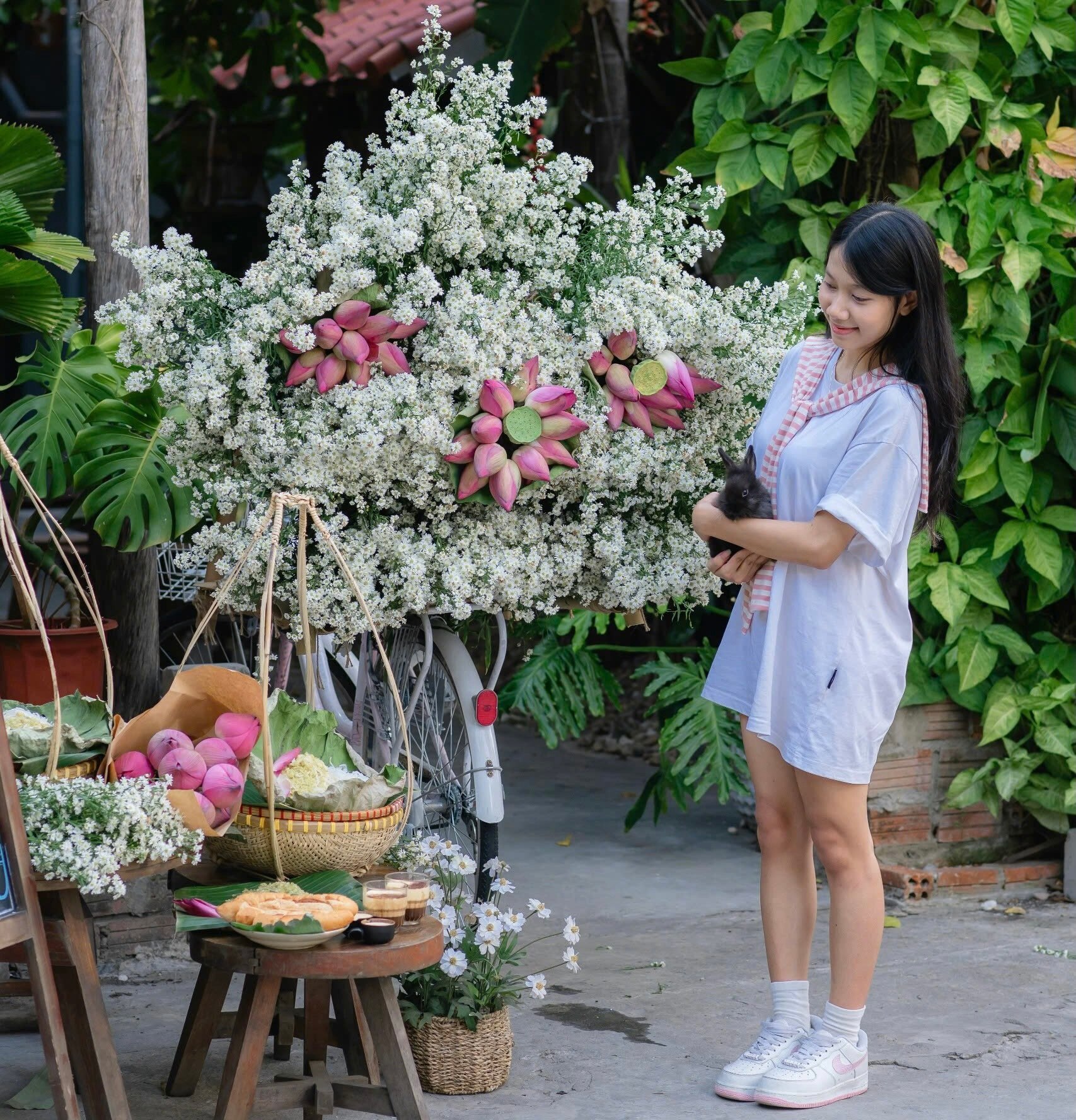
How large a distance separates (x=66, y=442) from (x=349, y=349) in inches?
56.7

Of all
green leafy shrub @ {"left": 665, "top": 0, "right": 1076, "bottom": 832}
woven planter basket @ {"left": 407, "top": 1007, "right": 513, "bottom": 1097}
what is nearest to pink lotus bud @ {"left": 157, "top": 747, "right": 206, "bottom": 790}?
woven planter basket @ {"left": 407, "top": 1007, "right": 513, "bottom": 1097}

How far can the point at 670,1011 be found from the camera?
3561mm

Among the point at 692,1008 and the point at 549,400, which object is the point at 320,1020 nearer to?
the point at 692,1008

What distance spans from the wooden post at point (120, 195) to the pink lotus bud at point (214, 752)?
1.54 m

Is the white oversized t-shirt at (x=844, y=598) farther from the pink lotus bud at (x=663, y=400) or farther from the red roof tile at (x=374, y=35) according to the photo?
the red roof tile at (x=374, y=35)

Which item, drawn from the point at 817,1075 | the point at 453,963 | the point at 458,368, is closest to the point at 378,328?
the point at 458,368

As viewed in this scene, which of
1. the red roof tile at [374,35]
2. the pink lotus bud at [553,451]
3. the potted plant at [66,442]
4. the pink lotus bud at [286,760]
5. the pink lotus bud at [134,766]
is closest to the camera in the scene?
the pink lotus bud at [134,766]

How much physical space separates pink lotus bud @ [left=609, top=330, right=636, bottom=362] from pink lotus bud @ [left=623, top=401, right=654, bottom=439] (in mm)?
102

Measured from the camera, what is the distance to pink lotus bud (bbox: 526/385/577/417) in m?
3.02

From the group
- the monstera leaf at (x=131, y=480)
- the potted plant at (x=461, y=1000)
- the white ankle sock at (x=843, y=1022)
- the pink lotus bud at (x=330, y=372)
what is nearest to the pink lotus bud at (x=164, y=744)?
the potted plant at (x=461, y=1000)

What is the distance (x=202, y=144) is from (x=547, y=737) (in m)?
6.75

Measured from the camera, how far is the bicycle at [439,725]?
3.39 metres

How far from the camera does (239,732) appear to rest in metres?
2.66

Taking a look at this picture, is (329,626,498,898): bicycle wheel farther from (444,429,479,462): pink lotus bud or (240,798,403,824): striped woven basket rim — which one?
(240,798,403,824): striped woven basket rim
